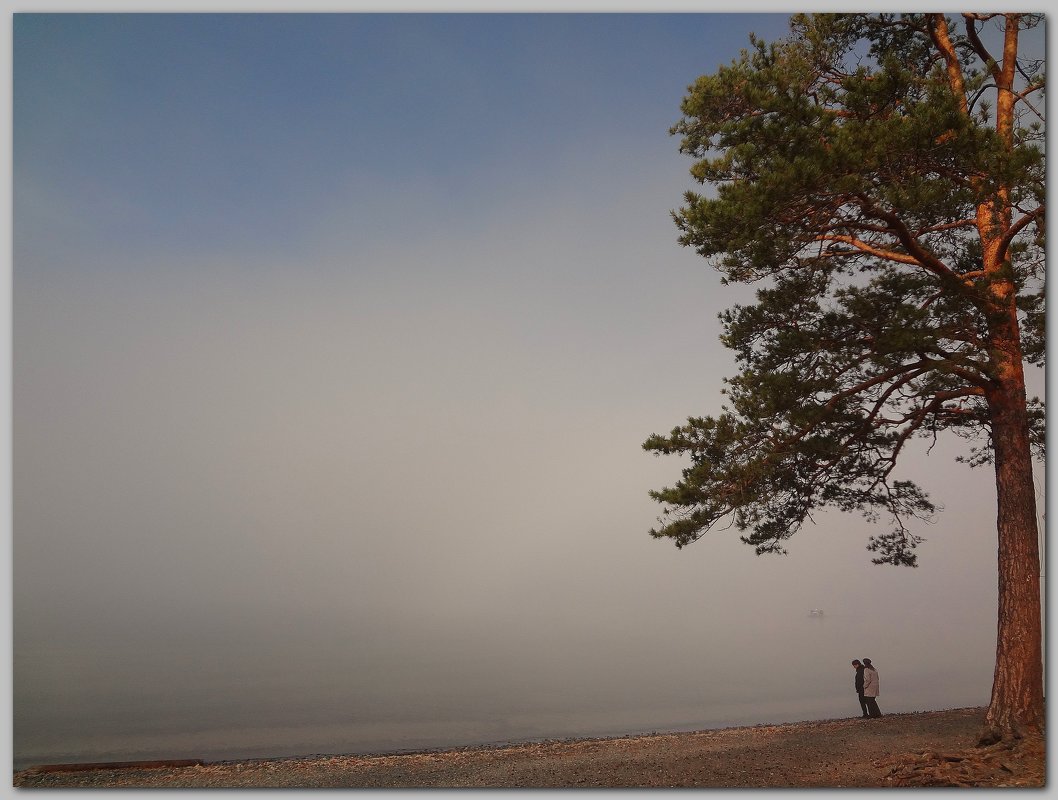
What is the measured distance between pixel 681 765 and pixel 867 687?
4.14 m

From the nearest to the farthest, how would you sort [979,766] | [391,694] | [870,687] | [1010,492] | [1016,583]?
[979,766], [1016,583], [1010,492], [870,687], [391,694]

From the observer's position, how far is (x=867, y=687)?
9688 mm

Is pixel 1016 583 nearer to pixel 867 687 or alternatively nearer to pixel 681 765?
pixel 681 765

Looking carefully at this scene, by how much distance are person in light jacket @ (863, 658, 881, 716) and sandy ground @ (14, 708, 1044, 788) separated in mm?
1113

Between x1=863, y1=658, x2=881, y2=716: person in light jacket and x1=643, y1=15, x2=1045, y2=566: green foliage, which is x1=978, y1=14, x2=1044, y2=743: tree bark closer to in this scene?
x1=643, y1=15, x2=1045, y2=566: green foliage

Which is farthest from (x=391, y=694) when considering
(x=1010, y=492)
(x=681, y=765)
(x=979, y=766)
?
(x=1010, y=492)

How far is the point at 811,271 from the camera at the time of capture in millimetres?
7594

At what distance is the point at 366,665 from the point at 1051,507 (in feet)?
50.0

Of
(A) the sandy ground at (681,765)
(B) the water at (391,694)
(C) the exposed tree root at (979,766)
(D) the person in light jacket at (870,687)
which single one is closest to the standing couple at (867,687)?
(D) the person in light jacket at (870,687)

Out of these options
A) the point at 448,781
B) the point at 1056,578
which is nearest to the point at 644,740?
the point at 448,781

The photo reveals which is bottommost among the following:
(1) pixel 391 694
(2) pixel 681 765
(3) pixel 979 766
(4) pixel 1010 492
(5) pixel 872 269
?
(1) pixel 391 694

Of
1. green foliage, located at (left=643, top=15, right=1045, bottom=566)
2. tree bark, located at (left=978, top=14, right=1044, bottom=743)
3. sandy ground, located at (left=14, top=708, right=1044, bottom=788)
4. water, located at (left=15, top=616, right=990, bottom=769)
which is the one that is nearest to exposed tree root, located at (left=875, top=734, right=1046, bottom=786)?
sandy ground, located at (left=14, top=708, right=1044, bottom=788)

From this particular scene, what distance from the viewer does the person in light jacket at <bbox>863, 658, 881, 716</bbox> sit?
31.8 feet

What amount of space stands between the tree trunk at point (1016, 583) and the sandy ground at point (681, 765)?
28cm
